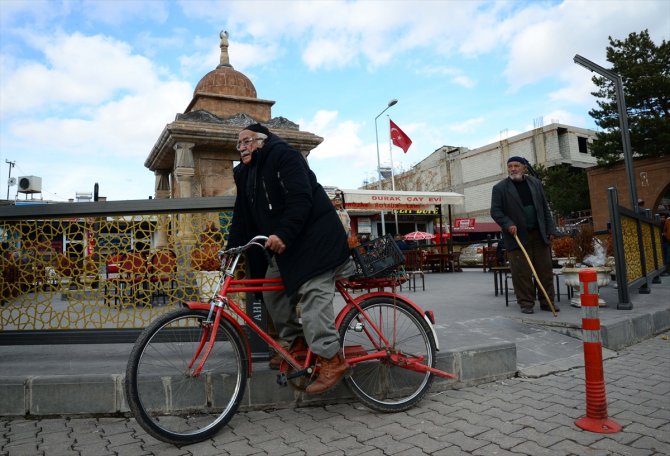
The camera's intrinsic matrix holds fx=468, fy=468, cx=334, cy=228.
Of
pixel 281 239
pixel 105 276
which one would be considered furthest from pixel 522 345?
pixel 105 276

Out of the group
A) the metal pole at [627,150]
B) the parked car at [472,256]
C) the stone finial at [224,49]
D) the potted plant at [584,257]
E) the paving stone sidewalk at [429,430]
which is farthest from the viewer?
the parked car at [472,256]

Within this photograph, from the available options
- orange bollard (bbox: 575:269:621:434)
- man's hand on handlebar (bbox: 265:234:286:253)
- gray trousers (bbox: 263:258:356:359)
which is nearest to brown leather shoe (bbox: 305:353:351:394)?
gray trousers (bbox: 263:258:356:359)

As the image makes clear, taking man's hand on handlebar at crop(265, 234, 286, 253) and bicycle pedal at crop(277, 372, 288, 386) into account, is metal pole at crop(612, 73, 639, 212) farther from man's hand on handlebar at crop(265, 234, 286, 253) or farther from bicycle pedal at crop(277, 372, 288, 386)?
bicycle pedal at crop(277, 372, 288, 386)

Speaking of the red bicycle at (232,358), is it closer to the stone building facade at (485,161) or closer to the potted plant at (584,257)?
the potted plant at (584,257)

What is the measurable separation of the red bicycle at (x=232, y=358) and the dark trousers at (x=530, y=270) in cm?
282

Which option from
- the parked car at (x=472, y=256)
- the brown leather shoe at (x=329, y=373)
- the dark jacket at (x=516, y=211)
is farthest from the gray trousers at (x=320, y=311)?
the parked car at (x=472, y=256)

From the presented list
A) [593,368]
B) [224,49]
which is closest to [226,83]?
[224,49]

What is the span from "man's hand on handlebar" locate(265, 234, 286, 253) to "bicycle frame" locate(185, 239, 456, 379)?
0.61 ft

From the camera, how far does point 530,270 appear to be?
19.5 ft

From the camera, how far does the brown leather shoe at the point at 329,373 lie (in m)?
3.00

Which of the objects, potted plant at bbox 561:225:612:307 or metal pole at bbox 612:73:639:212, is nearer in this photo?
potted plant at bbox 561:225:612:307

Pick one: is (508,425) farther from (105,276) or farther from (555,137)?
(555,137)

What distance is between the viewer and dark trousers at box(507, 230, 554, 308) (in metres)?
5.90

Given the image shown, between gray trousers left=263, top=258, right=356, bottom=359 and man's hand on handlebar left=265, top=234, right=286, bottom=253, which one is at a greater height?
man's hand on handlebar left=265, top=234, right=286, bottom=253
